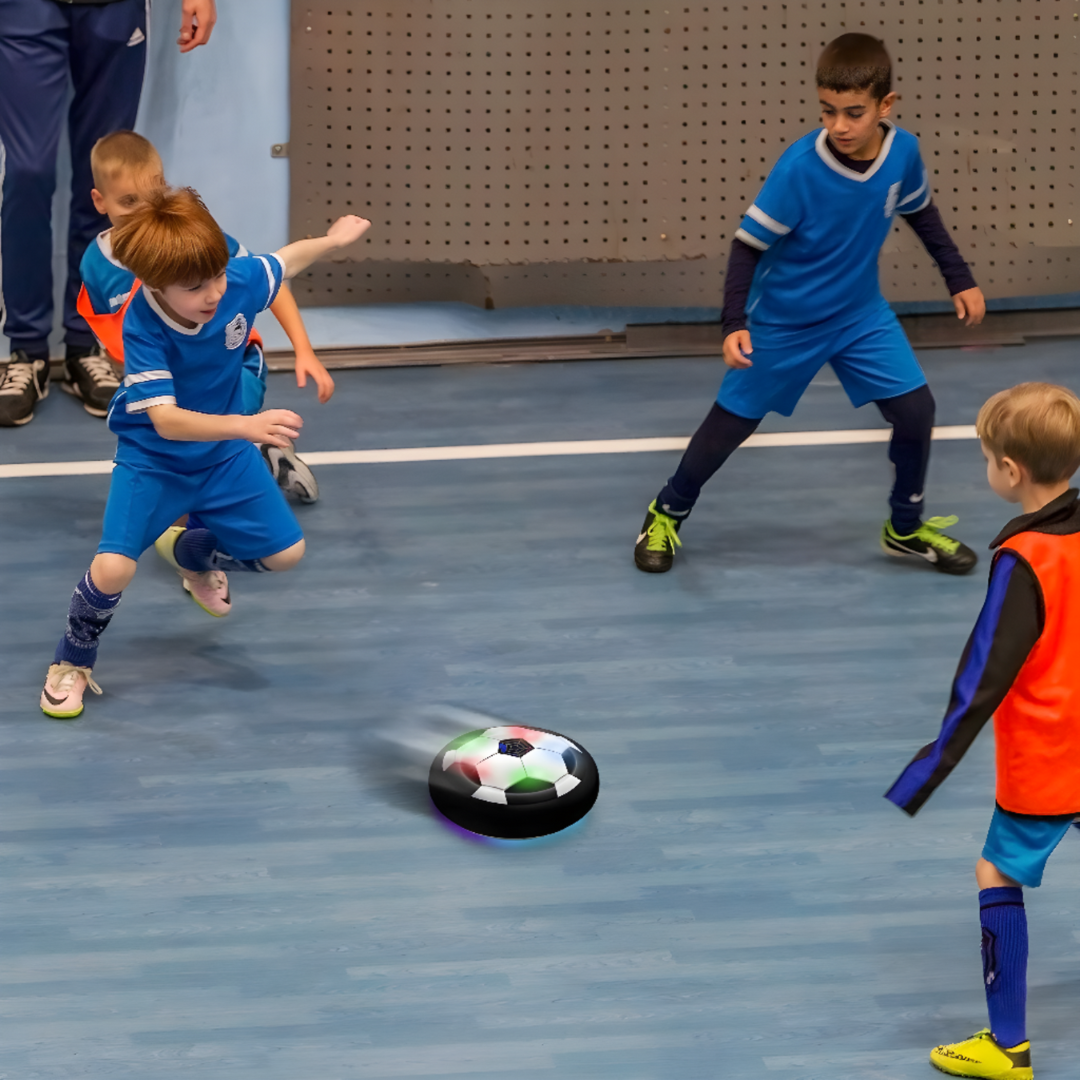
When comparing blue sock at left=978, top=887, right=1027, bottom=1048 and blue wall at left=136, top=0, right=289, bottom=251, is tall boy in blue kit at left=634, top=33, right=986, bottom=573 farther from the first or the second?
blue wall at left=136, top=0, right=289, bottom=251

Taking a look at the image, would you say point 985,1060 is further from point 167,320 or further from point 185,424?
point 167,320

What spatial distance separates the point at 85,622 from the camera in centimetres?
354

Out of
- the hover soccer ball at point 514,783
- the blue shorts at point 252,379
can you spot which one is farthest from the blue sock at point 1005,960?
the blue shorts at point 252,379

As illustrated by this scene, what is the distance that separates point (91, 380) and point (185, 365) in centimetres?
201

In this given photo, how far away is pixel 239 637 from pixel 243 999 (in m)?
1.36

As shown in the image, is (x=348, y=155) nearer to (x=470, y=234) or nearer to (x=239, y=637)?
(x=470, y=234)

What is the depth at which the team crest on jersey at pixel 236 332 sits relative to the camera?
3369 mm

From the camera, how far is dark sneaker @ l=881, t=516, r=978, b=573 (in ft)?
13.9

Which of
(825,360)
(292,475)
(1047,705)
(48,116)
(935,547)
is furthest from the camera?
(48,116)

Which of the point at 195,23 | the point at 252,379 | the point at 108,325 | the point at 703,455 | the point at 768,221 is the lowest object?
the point at 703,455

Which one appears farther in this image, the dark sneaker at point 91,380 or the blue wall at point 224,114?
the blue wall at point 224,114

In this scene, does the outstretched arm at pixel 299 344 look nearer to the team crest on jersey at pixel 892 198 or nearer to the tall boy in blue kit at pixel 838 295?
the tall boy in blue kit at pixel 838 295

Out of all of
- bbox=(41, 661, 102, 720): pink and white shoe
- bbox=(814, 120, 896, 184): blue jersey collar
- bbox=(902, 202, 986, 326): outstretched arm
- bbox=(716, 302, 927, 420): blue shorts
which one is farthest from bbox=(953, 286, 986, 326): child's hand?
bbox=(41, 661, 102, 720): pink and white shoe

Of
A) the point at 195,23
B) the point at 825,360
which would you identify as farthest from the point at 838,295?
the point at 195,23
